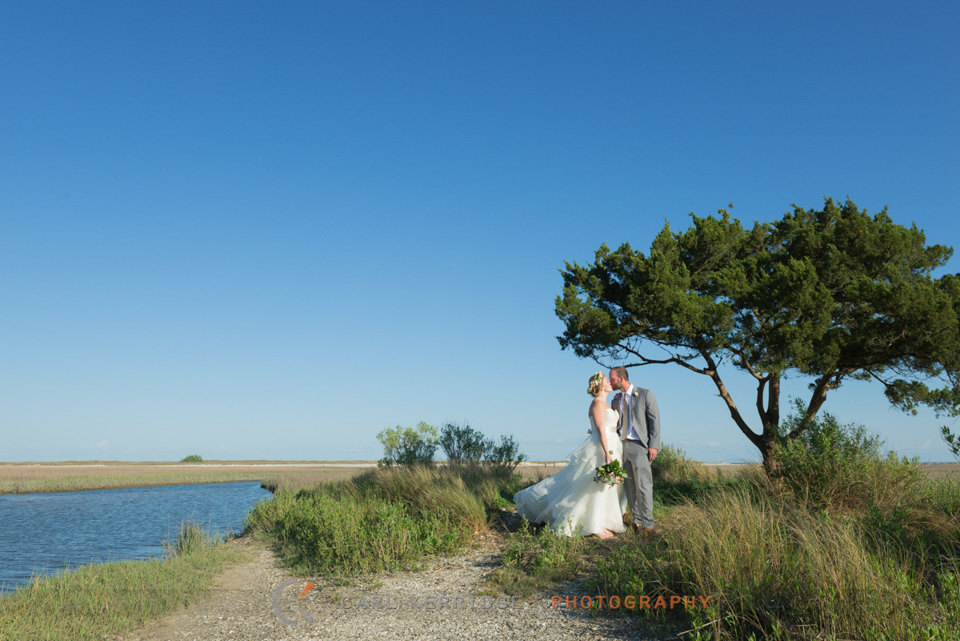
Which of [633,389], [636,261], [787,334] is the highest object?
[636,261]

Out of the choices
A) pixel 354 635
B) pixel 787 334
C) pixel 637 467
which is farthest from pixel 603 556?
pixel 787 334

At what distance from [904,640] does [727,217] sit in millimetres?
15644

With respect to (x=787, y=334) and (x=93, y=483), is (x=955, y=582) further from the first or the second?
(x=93, y=483)

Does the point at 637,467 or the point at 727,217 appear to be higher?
the point at 727,217

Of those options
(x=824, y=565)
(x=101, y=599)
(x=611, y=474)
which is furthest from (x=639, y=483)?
(x=101, y=599)

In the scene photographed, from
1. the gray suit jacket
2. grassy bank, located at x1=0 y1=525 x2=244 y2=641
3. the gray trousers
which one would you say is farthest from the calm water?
the gray suit jacket

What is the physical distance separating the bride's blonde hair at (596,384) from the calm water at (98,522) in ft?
30.3

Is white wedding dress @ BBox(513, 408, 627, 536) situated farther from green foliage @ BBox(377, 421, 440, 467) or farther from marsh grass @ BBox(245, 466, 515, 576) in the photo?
green foliage @ BBox(377, 421, 440, 467)

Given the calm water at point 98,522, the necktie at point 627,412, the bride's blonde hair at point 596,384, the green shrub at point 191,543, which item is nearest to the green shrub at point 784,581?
the necktie at point 627,412

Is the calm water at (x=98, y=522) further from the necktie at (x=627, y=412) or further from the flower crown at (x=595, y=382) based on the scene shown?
the necktie at (x=627, y=412)

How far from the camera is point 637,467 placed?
8.31 meters

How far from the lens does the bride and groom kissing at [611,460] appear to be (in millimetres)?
8305

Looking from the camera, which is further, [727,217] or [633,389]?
[727,217]

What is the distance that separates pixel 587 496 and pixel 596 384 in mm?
1633
